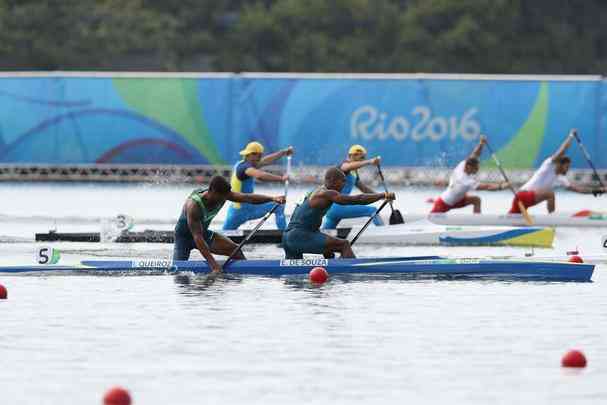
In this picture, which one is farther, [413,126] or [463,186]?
[413,126]

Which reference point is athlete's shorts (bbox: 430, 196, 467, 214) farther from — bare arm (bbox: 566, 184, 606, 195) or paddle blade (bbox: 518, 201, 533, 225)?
bare arm (bbox: 566, 184, 606, 195)

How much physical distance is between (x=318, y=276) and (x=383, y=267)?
101 centimetres

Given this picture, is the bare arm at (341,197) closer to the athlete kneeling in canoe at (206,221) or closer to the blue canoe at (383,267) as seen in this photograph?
the athlete kneeling in canoe at (206,221)

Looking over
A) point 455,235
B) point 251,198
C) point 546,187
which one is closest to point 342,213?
point 455,235

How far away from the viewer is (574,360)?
560 inches

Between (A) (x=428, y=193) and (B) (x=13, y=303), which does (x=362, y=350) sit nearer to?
(B) (x=13, y=303)

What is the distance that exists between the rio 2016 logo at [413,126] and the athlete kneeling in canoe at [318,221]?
2022 centimetres

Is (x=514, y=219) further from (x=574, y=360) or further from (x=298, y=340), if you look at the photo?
(x=574, y=360)

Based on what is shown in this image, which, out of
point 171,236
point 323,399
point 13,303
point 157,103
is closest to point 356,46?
point 157,103

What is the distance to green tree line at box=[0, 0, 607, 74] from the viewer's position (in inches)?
2697

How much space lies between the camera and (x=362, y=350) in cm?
1515

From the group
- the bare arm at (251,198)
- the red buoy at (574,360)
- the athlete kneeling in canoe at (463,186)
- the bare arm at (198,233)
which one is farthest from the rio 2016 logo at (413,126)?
the red buoy at (574,360)

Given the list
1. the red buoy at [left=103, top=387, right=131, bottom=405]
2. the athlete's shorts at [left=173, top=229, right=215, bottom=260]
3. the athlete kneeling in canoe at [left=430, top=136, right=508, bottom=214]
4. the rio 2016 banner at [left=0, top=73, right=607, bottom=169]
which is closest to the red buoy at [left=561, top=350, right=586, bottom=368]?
the red buoy at [left=103, top=387, right=131, bottom=405]

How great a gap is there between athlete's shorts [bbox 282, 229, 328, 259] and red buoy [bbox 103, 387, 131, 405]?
9.16 meters
